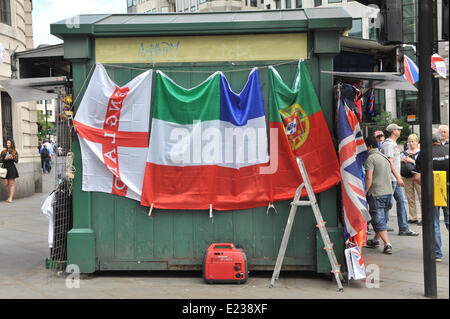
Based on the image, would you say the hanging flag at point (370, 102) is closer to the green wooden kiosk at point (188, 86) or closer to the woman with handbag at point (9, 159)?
the green wooden kiosk at point (188, 86)

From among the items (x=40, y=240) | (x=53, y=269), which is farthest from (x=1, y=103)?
(x=53, y=269)

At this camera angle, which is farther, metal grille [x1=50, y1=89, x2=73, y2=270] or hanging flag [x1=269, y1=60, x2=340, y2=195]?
metal grille [x1=50, y1=89, x2=73, y2=270]

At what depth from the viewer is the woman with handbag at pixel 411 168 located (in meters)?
10.3

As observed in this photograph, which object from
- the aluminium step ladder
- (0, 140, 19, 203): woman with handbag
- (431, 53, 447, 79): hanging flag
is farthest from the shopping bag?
(0, 140, 19, 203): woman with handbag

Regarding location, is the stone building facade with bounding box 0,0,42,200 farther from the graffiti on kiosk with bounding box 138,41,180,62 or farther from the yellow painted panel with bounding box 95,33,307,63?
the graffiti on kiosk with bounding box 138,41,180,62

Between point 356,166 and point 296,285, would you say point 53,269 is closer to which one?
point 296,285

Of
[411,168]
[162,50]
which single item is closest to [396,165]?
[411,168]

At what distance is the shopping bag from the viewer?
6.42 m

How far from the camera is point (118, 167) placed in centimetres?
704

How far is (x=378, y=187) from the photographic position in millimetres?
8672

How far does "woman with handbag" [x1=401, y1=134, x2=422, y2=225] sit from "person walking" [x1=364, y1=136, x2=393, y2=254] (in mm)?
1571

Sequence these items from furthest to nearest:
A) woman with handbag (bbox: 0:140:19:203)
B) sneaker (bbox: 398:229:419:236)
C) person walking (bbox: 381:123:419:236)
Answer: woman with handbag (bbox: 0:140:19:203), sneaker (bbox: 398:229:419:236), person walking (bbox: 381:123:419:236)
